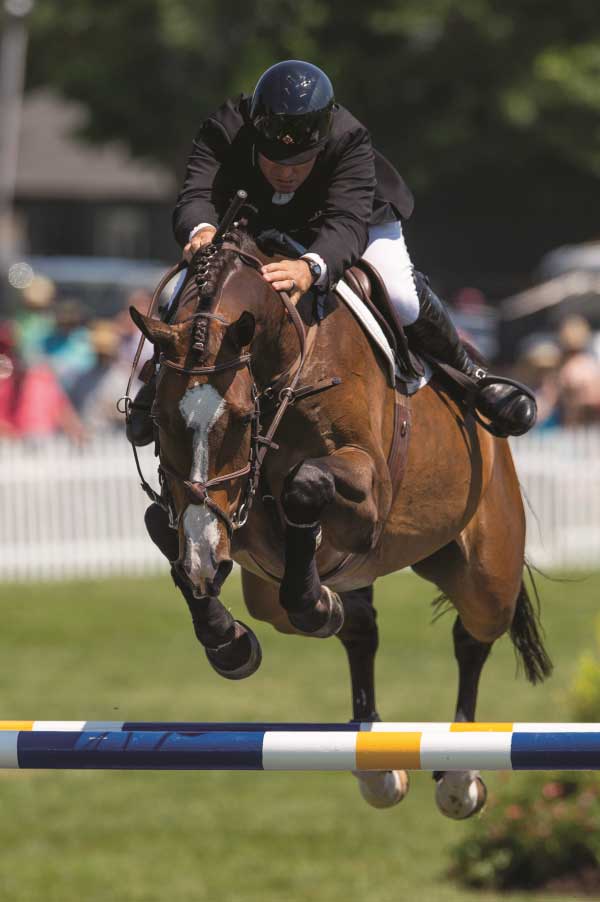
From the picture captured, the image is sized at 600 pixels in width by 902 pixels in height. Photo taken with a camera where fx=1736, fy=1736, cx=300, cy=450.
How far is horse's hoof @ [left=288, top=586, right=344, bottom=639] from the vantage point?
5.30 metres

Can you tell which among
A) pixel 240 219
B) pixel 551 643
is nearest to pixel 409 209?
pixel 240 219

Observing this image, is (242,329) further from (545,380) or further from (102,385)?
(545,380)

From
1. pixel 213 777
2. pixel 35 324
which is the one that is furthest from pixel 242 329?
pixel 35 324

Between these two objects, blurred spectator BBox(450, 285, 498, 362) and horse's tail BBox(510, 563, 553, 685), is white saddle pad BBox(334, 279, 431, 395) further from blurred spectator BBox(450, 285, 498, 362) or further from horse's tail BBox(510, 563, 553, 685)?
blurred spectator BBox(450, 285, 498, 362)

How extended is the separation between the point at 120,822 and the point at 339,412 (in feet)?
29.1

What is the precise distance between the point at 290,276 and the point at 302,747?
1.39 m

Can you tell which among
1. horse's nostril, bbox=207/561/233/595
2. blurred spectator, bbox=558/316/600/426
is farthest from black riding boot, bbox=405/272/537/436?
blurred spectator, bbox=558/316/600/426

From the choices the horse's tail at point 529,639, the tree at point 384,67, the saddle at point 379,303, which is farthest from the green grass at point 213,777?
the tree at point 384,67

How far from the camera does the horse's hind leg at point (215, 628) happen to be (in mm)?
5266

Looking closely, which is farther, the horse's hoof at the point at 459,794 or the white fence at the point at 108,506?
the white fence at the point at 108,506

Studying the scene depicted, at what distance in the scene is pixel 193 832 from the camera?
13.3 metres

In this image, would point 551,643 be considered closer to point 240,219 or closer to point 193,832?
point 193,832

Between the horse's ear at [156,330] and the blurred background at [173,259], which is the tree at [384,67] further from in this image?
the horse's ear at [156,330]

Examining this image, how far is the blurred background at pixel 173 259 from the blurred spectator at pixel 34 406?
0.03m
